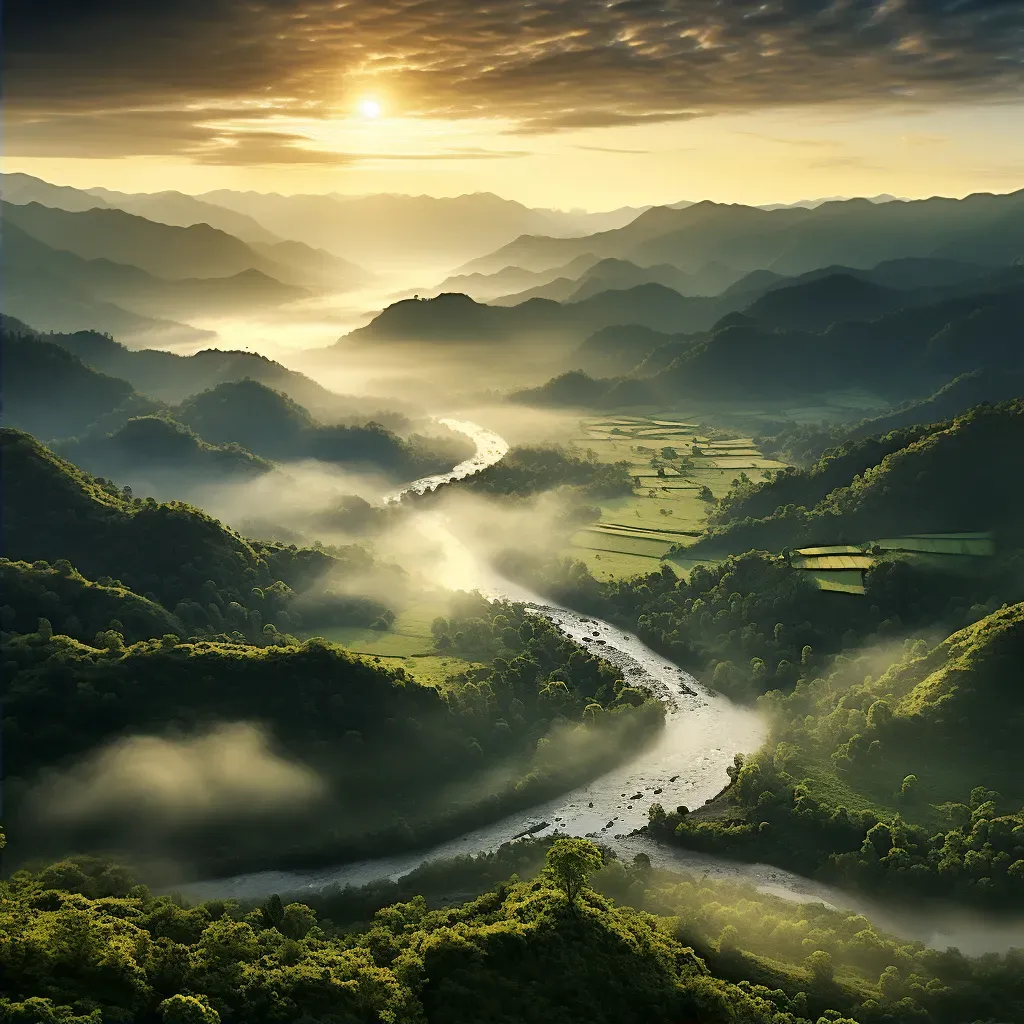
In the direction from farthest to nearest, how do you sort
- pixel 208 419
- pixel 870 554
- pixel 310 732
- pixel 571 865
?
pixel 208 419, pixel 870 554, pixel 310 732, pixel 571 865

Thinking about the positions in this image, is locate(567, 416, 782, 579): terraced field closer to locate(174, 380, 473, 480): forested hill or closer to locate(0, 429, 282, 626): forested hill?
locate(174, 380, 473, 480): forested hill

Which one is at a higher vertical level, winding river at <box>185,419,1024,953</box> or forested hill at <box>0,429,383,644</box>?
forested hill at <box>0,429,383,644</box>

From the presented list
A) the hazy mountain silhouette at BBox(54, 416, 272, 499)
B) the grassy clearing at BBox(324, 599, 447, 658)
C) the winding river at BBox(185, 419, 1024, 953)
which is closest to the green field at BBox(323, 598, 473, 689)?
the grassy clearing at BBox(324, 599, 447, 658)

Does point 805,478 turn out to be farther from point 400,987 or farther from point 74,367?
point 74,367

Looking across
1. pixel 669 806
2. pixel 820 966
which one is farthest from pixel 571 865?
pixel 669 806

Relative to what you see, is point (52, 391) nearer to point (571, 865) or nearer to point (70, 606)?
point (70, 606)

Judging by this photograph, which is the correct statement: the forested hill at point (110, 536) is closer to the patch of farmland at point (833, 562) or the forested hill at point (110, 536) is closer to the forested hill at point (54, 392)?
the patch of farmland at point (833, 562)
